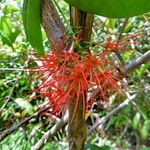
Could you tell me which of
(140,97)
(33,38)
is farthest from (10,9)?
(140,97)

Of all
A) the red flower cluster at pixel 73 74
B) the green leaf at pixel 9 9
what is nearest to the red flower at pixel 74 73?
the red flower cluster at pixel 73 74

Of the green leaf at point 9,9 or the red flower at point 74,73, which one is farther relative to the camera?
the green leaf at point 9,9

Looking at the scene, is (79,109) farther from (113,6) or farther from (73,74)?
(113,6)

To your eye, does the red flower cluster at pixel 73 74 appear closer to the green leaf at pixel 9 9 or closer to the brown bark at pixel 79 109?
the brown bark at pixel 79 109

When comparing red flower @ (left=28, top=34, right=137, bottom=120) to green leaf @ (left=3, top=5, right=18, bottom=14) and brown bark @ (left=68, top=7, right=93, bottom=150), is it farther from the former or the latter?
green leaf @ (left=3, top=5, right=18, bottom=14)

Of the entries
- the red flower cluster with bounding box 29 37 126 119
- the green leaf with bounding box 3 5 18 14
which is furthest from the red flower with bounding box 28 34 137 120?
the green leaf with bounding box 3 5 18 14

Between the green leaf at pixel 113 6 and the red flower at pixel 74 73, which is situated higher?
the green leaf at pixel 113 6

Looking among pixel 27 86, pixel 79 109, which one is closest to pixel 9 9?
pixel 27 86

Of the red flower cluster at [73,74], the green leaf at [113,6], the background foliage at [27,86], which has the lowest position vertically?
the background foliage at [27,86]
